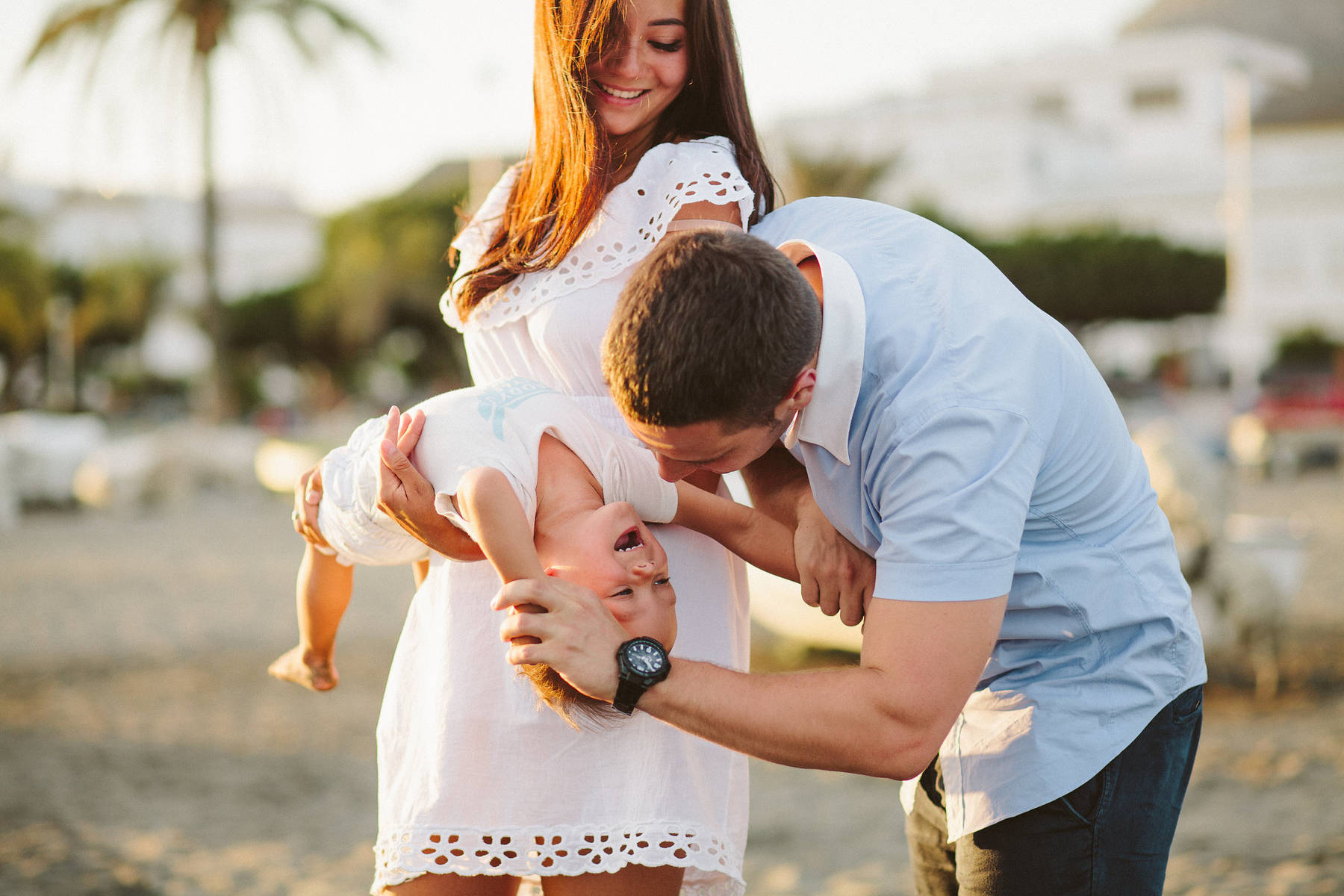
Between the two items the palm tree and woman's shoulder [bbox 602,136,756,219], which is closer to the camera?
woman's shoulder [bbox 602,136,756,219]

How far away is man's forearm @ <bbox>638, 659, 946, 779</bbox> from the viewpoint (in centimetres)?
174

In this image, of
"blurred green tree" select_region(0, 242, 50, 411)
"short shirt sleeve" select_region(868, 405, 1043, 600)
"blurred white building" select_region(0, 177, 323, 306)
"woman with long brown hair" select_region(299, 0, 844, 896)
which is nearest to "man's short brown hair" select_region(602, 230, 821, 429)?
"short shirt sleeve" select_region(868, 405, 1043, 600)

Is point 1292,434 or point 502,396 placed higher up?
point 502,396

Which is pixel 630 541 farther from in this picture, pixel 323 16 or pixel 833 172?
pixel 833 172

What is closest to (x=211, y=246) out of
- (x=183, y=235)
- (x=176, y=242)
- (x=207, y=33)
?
(x=207, y=33)

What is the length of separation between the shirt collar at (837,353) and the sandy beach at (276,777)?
3.35 m

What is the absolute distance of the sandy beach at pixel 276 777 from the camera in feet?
16.2

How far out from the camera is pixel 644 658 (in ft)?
5.98

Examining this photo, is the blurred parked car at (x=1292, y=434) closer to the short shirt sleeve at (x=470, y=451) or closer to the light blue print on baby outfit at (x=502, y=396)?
the light blue print on baby outfit at (x=502, y=396)

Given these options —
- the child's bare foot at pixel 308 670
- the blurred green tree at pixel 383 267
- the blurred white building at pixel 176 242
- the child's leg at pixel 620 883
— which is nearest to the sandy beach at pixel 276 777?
the child's bare foot at pixel 308 670

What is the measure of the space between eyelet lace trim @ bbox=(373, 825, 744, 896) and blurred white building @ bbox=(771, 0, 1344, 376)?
29.6m

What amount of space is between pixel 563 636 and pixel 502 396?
0.54m

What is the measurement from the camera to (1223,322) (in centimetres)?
4512

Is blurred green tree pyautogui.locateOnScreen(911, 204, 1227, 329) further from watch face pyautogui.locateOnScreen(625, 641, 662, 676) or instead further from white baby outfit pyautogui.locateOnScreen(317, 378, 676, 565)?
watch face pyautogui.locateOnScreen(625, 641, 662, 676)
